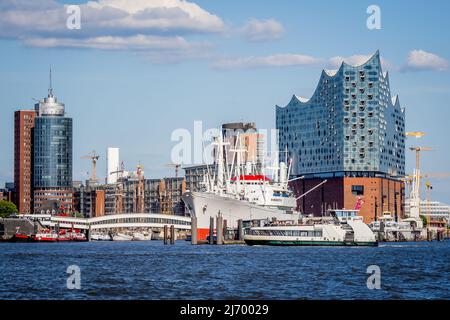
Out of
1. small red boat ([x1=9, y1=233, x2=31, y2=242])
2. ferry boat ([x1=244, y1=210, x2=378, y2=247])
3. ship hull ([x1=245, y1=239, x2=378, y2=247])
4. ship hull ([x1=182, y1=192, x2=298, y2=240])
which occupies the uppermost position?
ship hull ([x1=182, y1=192, x2=298, y2=240])

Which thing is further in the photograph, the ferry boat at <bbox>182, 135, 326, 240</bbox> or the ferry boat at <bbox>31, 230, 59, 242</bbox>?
the ferry boat at <bbox>31, 230, 59, 242</bbox>

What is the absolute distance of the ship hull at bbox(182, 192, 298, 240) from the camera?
538 ft

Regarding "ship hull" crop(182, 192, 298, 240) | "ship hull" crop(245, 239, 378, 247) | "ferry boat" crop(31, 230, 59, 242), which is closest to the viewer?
"ship hull" crop(245, 239, 378, 247)

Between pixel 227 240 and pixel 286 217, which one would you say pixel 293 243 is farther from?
pixel 286 217

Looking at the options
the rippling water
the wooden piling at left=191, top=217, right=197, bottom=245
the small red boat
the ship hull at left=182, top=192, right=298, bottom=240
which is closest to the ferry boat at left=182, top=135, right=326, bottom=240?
the ship hull at left=182, top=192, right=298, bottom=240

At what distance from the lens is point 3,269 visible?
75812 mm

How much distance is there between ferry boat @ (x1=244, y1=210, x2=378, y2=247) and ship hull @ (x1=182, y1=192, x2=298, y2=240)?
3174 centimetres

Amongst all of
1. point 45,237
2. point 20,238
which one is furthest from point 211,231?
point 20,238

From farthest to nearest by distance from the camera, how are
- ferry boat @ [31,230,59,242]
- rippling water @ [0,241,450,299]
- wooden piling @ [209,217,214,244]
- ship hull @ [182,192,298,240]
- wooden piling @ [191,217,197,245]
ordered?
ferry boat @ [31,230,59,242]
ship hull @ [182,192,298,240]
wooden piling @ [191,217,197,245]
wooden piling @ [209,217,214,244]
rippling water @ [0,241,450,299]

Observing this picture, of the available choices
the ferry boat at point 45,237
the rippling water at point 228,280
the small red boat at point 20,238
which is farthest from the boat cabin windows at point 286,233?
the small red boat at point 20,238

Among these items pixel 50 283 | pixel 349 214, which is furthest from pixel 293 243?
pixel 50 283

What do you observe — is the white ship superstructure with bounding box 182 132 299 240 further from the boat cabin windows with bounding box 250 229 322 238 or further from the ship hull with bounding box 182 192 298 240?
the boat cabin windows with bounding box 250 229 322 238

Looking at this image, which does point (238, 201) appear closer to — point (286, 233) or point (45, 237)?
point (286, 233)
